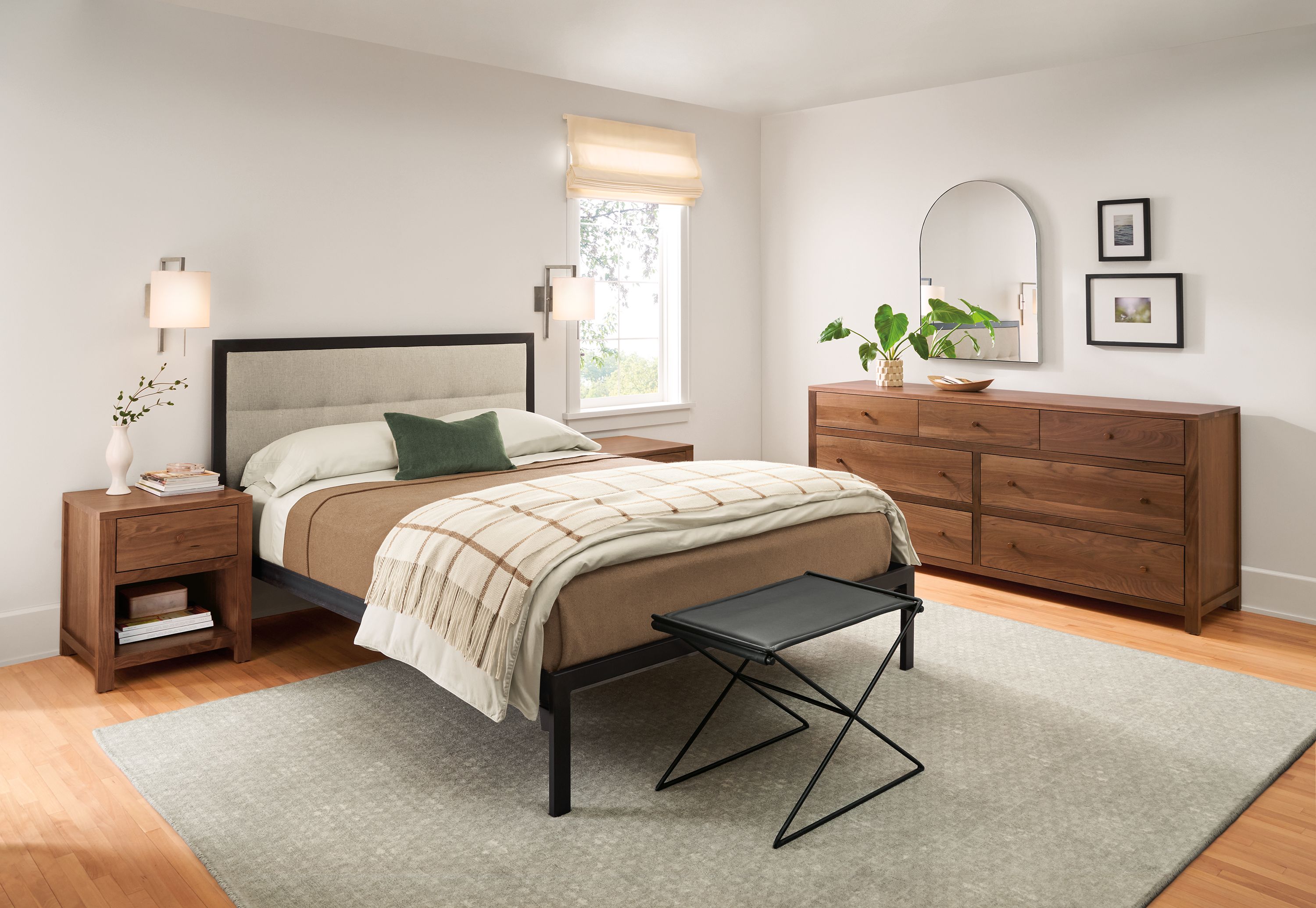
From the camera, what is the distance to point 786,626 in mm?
2502

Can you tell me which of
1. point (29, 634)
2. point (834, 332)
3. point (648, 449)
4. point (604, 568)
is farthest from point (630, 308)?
point (29, 634)

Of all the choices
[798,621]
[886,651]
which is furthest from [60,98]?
[886,651]

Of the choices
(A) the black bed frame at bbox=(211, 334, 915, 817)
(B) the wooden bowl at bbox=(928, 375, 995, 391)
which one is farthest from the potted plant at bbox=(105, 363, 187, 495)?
(B) the wooden bowl at bbox=(928, 375, 995, 391)

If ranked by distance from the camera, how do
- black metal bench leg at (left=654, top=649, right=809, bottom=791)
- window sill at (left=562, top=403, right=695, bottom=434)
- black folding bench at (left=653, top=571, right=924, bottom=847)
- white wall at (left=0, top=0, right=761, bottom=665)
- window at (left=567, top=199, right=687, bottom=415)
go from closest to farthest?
black folding bench at (left=653, top=571, right=924, bottom=847)
black metal bench leg at (left=654, top=649, right=809, bottom=791)
white wall at (left=0, top=0, right=761, bottom=665)
window sill at (left=562, top=403, right=695, bottom=434)
window at (left=567, top=199, right=687, bottom=415)

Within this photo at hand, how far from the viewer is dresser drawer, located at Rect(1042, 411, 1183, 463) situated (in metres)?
4.06

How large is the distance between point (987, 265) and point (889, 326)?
57 centimetres

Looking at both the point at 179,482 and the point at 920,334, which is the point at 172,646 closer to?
the point at 179,482

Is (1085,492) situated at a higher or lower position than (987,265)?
lower

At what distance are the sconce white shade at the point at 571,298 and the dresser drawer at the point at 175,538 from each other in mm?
1982

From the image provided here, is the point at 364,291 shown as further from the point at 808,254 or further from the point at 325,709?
the point at 808,254

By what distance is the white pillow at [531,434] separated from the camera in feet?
14.7

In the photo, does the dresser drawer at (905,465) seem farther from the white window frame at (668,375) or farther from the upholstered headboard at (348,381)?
the upholstered headboard at (348,381)

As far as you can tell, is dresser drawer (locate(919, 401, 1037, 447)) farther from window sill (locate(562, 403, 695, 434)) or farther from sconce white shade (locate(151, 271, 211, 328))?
sconce white shade (locate(151, 271, 211, 328))

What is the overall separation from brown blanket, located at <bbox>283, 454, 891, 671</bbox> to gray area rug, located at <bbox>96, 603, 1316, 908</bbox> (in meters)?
0.42
